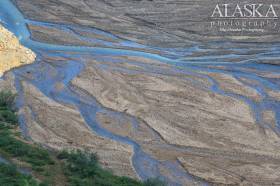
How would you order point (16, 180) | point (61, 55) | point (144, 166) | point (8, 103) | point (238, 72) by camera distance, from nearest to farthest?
point (16, 180), point (144, 166), point (8, 103), point (238, 72), point (61, 55)

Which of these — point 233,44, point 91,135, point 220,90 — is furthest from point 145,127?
point 233,44

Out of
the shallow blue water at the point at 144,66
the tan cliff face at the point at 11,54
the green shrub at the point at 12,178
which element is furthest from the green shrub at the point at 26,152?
the tan cliff face at the point at 11,54

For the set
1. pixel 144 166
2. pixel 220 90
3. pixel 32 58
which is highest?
pixel 32 58

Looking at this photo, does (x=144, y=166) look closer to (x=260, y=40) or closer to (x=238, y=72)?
(x=238, y=72)

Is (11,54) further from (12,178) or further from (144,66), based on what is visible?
(12,178)

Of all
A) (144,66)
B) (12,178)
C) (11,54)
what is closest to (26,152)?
(12,178)

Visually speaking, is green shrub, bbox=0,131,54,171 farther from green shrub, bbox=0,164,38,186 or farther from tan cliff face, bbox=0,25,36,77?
tan cliff face, bbox=0,25,36,77
